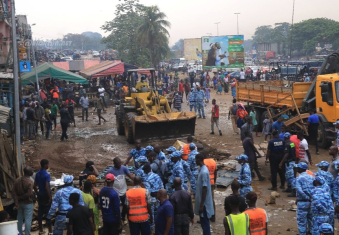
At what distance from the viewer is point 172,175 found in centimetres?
891

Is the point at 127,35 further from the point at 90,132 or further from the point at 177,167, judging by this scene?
the point at 177,167

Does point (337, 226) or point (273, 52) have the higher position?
point (273, 52)

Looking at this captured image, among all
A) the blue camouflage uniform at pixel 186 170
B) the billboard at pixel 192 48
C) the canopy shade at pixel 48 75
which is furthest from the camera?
the billboard at pixel 192 48

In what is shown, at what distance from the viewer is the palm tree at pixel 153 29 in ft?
143

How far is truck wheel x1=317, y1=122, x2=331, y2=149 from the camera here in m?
15.0

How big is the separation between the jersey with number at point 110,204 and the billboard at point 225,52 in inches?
1767

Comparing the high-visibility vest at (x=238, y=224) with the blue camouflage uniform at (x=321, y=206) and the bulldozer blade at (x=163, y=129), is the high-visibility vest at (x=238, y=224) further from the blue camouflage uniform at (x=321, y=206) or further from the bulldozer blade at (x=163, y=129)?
the bulldozer blade at (x=163, y=129)

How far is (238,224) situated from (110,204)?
241 cm

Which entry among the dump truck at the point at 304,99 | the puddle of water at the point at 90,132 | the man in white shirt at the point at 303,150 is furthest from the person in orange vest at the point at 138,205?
the puddle of water at the point at 90,132

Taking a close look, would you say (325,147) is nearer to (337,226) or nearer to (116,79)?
(337,226)

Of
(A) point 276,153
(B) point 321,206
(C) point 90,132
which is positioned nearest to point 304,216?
(B) point 321,206

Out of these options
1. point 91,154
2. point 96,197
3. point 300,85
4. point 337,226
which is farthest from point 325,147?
point 96,197

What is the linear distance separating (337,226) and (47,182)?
5.63 metres

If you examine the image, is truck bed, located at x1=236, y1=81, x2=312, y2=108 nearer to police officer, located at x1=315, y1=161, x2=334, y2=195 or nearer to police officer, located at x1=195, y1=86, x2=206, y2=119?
police officer, located at x1=195, y1=86, x2=206, y2=119
